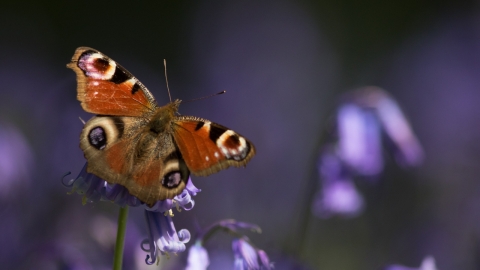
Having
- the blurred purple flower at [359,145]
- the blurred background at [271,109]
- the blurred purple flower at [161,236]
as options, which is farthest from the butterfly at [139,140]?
the blurred purple flower at [359,145]

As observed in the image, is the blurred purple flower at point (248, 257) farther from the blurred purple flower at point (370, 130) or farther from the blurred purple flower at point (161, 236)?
the blurred purple flower at point (370, 130)

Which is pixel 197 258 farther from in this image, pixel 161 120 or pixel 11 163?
pixel 11 163

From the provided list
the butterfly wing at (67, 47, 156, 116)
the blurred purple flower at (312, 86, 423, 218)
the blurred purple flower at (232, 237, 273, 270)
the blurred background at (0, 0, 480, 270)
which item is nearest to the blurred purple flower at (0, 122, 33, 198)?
the blurred background at (0, 0, 480, 270)

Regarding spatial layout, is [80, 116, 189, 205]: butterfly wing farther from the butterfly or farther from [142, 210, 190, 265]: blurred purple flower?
[142, 210, 190, 265]: blurred purple flower

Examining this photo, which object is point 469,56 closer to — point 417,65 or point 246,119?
point 417,65

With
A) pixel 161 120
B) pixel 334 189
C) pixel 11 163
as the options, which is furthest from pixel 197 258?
pixel 334 189

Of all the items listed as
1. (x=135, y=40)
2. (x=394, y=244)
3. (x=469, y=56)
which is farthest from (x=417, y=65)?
(x=394, y=244)
